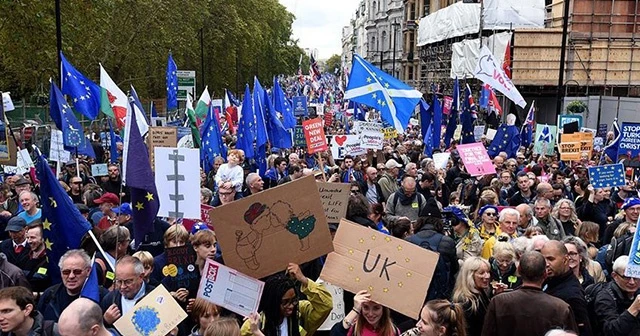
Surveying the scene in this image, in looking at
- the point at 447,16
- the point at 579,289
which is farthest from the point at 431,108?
the point at 447,16

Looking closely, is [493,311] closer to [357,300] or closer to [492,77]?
[357,300]

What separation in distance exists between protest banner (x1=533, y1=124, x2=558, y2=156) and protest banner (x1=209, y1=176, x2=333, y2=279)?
11.6m

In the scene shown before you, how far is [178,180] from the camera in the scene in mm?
5949

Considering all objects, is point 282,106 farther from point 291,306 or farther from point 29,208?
point 291,306

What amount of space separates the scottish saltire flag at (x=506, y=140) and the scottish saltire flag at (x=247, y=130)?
5.36 meters

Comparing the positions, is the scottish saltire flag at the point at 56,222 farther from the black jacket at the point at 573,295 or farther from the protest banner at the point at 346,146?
the protest banner at the point at 346,146

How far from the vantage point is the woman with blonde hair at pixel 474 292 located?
493cm

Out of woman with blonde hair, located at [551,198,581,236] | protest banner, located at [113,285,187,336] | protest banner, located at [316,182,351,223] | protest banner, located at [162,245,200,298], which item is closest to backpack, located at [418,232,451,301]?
protest banner, located at [316,182,351,223]

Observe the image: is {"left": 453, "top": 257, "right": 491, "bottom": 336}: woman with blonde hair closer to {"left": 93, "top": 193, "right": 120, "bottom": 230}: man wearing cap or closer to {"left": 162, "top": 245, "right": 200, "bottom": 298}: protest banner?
{"left": 162, "top": 245, "right": 200, "bottom": 298}: protest banner

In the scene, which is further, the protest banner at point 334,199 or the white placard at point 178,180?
the protest banner at point 334,199

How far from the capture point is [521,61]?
29.5 metres

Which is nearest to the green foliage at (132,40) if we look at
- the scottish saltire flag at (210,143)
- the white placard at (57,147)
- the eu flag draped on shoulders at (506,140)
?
the white placard at (57,147)

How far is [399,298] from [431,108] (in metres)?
12.9

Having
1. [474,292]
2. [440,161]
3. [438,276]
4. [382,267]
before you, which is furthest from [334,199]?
[440,161]
